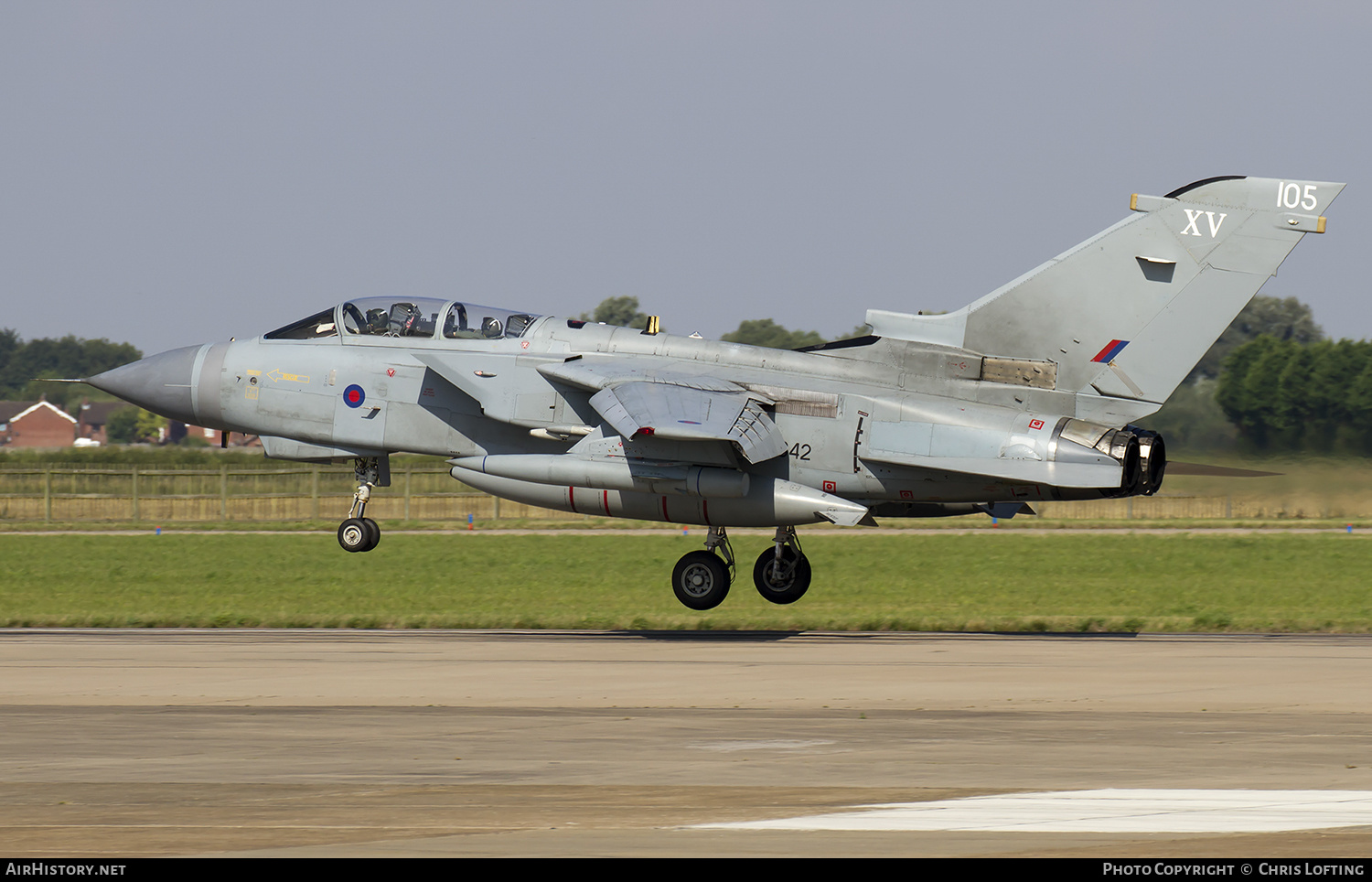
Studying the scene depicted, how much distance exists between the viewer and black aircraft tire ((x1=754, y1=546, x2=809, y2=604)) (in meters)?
22.8

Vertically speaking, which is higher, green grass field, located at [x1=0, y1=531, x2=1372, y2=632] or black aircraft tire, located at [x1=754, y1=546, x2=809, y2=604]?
black aircraft tire, located at [x1=754, y1=546, x2=809, y2=604]

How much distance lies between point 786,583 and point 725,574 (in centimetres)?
119

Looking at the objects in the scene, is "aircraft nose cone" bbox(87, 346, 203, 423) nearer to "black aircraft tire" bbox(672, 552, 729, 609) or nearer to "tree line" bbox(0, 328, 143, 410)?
"black aircraft tire" bbox(672, 552, 729, 609)

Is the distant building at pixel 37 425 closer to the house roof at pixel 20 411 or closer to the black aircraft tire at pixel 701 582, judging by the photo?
the house roof at pixel 20 411

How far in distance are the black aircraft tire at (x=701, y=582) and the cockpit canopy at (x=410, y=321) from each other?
4094 millimetres

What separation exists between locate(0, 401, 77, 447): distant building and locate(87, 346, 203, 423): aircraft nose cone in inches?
4160

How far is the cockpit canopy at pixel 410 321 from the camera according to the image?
2247cm

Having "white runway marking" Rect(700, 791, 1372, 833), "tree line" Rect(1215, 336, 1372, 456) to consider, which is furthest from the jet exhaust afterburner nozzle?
"tree line" Rect(1215, 336, 1372, 456)

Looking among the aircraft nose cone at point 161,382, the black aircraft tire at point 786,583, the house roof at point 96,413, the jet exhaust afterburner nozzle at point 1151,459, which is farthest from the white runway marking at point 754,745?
the house roof at point 96,413

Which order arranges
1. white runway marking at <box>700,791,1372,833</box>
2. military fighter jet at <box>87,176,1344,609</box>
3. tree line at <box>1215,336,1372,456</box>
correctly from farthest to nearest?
1. tree line at <box>1215,336,1372,456</box>
2. military fighter jet at <box>87,176,1344,609</box>
3. white runway marking at <box>700,791,1372,833</box>

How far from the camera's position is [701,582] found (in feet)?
72.3
